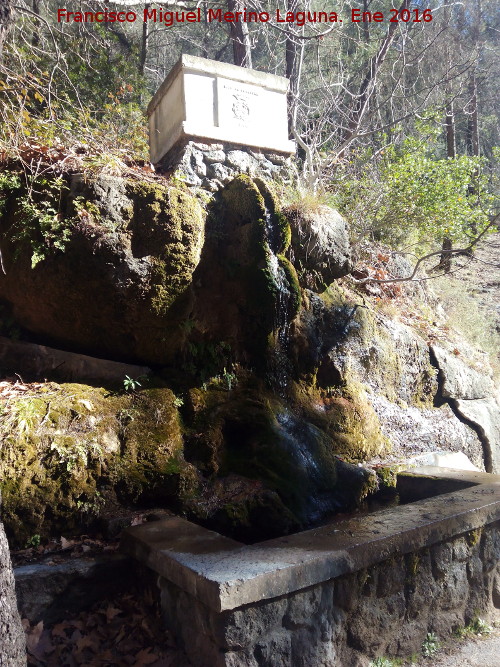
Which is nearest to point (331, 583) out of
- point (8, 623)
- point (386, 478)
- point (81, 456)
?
point (8, 623)

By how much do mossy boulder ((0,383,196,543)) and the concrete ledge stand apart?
48cm

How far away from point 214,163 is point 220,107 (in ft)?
2.24

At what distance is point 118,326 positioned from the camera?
4438 mm

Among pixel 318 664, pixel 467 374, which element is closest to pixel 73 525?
pixel 318 664

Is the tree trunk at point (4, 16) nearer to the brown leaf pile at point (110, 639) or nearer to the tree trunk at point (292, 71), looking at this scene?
the brown leaf pile at point (110, 639)

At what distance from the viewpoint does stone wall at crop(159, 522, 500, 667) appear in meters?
2.48

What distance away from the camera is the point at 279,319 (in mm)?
4992

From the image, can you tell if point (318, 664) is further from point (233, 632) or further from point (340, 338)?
point (340, 338)

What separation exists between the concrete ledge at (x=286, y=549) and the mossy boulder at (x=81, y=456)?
0.48 m

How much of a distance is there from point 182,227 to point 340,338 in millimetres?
2384

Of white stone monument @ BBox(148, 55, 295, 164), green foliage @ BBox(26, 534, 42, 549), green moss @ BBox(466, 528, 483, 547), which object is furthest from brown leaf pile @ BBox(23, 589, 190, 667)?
white stone monument @ BBox(148, 55, 295, 164)

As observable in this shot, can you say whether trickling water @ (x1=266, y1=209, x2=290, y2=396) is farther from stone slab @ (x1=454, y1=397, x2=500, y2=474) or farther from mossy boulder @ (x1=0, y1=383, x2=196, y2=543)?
stone slab @ (x1=454, y1=397, x2=500, y2=474)

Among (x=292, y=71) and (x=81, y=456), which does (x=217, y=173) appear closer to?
(x=81, y=456)

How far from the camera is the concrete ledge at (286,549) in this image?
2447mm
